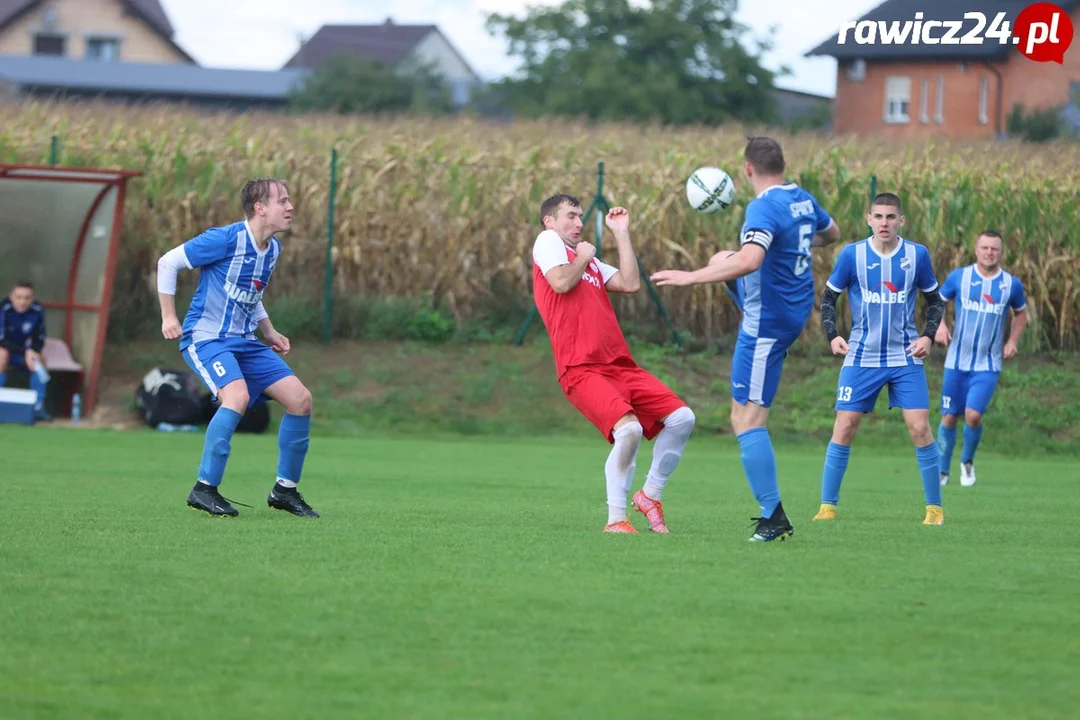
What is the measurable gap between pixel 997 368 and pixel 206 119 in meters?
18.4

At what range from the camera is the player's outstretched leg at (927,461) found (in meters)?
9.20

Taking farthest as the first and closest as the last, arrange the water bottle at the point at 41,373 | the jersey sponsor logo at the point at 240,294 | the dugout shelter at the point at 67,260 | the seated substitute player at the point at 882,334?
the dugout shelter at the point at 67,260 → the water bottle at the point at 41,373 → the seated substitute player at the point at 882,334 → the jersey sponsor logo at the point at 240,294

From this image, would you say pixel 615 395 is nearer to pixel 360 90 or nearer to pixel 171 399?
pixel 171 399

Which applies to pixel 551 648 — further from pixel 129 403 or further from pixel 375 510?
pixel 129 403

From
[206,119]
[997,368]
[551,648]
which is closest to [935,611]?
[551,648]

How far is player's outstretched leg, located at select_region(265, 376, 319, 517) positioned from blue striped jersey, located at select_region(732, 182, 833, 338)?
2634 mm

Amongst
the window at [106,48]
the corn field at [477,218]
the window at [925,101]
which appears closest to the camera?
the corn field at [477,218]

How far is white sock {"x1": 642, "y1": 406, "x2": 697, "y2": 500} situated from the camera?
812 cm

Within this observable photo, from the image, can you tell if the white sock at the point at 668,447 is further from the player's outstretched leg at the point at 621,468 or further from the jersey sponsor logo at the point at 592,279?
the jersey sponsor logo at the point at 592,279

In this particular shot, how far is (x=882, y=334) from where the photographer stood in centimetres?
949

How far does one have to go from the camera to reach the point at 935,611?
5.75m
